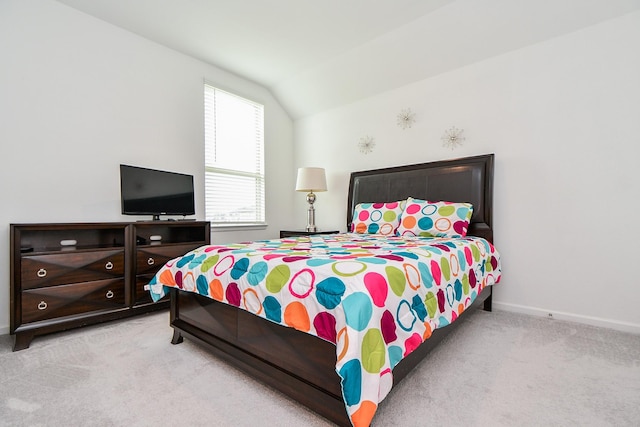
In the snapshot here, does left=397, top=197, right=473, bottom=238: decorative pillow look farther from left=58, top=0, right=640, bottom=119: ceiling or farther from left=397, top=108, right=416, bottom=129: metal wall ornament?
left=58, top=0, right=640, bottom=119: ceiling

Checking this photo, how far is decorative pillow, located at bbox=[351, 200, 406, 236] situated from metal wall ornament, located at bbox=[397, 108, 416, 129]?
3.06 ft

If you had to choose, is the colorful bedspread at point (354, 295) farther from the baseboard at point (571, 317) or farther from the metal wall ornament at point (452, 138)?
the metal wall ornament at point (452, 138)

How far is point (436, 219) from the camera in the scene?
8.75 feet

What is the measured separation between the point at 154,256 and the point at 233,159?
1.67m

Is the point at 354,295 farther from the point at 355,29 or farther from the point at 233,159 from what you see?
the point at 233,159

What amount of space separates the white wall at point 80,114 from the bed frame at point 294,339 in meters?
1.46

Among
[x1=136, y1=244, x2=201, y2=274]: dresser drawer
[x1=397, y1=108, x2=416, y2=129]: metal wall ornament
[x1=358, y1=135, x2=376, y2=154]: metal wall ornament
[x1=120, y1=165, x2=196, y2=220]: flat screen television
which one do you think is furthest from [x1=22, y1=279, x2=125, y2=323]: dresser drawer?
[x1=397, y1=108, x2=416, y2=129]: metal wall ornament

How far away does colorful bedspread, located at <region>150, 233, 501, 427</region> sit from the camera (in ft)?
3.26

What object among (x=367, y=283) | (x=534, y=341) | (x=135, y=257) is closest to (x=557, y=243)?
(x=534, y=341)

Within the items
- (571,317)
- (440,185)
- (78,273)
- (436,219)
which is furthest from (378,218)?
(78,273)

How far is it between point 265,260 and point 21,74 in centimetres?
259

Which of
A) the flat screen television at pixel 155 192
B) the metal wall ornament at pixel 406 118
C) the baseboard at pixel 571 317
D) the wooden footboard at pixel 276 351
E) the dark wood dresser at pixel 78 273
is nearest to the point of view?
the wooden footboard at pixel 276 351

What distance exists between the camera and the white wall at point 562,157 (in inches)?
87.5


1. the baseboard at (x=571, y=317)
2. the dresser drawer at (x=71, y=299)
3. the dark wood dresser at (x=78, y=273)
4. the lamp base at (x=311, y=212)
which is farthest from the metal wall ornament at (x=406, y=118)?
the dresser drawer at (x=71, y=299)
